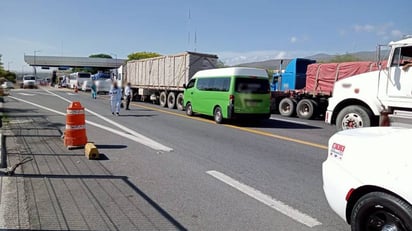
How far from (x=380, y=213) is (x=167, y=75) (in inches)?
759

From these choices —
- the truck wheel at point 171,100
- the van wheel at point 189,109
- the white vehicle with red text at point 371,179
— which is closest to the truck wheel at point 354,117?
the white vehicle with red text at point 371,179

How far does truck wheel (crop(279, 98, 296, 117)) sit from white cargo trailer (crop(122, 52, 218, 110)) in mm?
4794

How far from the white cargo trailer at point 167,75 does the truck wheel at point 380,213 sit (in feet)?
54.6

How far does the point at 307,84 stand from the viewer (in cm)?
1697

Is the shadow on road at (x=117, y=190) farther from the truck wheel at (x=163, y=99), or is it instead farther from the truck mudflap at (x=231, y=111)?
the truck wheel at (x=163, y=99)

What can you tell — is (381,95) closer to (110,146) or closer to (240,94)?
(240,94)

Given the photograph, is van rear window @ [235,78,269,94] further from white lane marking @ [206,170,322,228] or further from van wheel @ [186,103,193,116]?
white lane marking @ [206,170,322,228]

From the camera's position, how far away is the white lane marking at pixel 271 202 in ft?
14.0

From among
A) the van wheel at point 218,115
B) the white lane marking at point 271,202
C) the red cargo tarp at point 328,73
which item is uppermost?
the red cargo tarp at point 328,73

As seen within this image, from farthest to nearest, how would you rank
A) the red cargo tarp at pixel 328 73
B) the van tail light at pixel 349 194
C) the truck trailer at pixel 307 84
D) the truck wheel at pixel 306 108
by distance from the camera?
the truck wheel at pixel 306 108, the truck trailer at pixel 307 84, the red cargo tarp at pixel 328 73, the van tail light at pixel 349 194

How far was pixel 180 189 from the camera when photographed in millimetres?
5453

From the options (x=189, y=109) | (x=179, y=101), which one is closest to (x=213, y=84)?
(x=189, y=109)

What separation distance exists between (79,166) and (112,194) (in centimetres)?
190

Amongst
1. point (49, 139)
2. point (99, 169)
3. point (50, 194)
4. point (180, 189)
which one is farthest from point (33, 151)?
point (180, 189)
